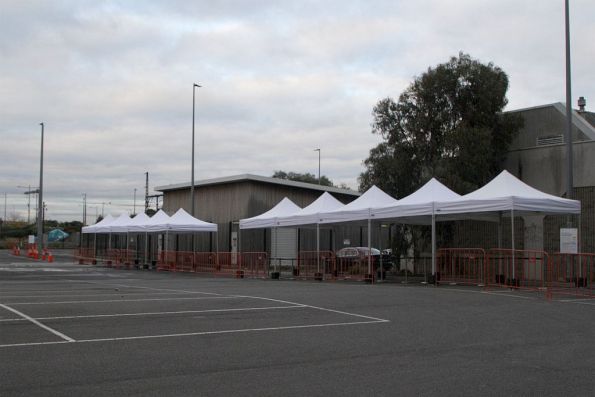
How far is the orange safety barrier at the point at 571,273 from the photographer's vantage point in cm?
1929

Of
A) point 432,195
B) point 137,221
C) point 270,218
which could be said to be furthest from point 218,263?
point 432,195

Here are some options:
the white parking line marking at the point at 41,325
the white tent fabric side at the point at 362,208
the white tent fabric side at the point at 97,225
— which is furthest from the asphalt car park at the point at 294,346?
the white tent fabric side at the point at 97,225

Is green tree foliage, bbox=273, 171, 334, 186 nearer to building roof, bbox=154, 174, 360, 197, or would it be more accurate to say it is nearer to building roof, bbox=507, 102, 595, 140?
building roof, bbox=154, 174, 360, 197

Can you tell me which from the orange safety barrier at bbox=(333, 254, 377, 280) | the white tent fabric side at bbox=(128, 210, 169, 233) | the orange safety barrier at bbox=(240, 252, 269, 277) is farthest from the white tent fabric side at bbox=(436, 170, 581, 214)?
the white tent fabric side at bbox=(128, 210, 169, 233)

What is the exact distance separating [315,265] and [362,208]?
4.02m

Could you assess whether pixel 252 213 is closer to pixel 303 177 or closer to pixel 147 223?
pixel 147 223

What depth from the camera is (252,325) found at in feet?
37.1

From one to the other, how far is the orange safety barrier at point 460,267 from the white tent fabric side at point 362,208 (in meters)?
2.91

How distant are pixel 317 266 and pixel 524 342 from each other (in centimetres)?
1634

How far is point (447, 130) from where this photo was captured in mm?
28578

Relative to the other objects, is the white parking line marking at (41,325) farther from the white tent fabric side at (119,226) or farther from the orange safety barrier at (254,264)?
Result: the white tent fabric side at (119,226)

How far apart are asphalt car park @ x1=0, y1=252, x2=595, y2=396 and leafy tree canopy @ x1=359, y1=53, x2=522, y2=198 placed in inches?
494

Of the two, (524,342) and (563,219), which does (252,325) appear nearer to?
(524,342)

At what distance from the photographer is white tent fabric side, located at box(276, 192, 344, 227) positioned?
26500 millimetres
